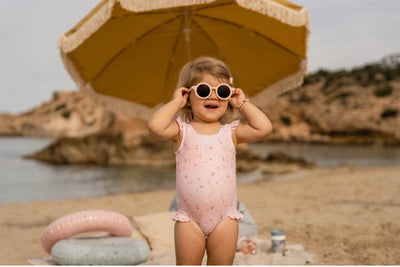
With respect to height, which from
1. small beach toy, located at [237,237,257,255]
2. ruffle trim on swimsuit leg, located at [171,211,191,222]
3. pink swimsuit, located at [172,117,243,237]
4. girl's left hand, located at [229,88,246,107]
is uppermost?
girl's left hand, located at [229,88,246,107]

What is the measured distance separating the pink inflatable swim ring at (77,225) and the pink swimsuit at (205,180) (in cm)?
282

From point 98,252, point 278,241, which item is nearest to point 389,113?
point 278,241

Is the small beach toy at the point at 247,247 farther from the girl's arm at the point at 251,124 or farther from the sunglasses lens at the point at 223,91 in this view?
the sunglasses lens at the point at 223,91

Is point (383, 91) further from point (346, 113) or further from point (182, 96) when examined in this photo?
point (182, 96)

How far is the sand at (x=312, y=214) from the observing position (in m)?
5.81

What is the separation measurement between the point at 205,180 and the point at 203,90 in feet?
1.74

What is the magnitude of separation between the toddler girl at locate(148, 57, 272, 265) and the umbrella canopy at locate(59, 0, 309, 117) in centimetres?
184

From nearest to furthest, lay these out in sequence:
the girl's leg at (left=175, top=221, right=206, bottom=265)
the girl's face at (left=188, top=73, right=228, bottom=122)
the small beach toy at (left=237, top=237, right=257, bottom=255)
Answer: the girl's leg at (left=175, top=221, right=206, bottom=265), the girl's face at (left=188, top=73, right=228, bottom=122), the small beach toy at (left=237, top=237, right=257, bottom=255)

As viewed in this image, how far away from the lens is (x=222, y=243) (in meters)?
2.55

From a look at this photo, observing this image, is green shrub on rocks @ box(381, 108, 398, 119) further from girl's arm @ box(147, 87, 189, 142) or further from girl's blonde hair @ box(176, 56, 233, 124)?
girl's arm @ box(147, 87, 189, 142)

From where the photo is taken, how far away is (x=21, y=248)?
625 cm

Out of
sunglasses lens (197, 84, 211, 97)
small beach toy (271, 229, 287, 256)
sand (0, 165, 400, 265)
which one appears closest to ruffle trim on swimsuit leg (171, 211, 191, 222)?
sunglasses lens (197, 84, 211, 97)

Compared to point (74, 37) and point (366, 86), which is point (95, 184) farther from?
point (366, 86)

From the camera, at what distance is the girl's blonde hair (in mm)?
2709
